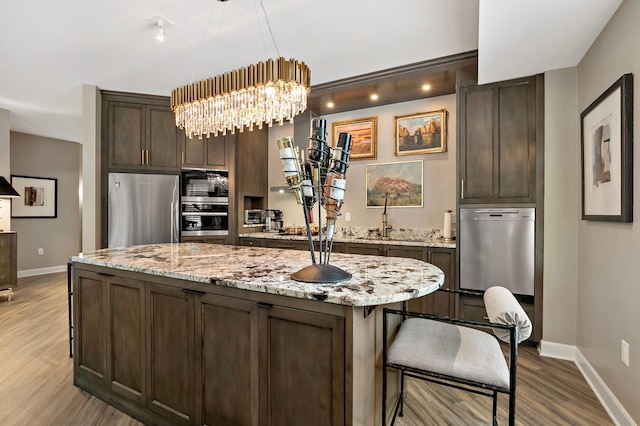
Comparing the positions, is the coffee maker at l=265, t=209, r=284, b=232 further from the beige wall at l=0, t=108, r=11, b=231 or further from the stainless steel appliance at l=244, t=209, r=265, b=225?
the beige wall at l=0, t=108, r=11, b=231

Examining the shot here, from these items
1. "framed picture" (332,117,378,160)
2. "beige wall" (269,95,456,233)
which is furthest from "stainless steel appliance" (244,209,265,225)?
"framed picture" (332,117,378,160)

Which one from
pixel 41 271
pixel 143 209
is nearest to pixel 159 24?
pixel 143 209

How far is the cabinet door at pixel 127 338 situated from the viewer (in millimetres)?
Result: 1944

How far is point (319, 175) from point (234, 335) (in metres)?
0.85

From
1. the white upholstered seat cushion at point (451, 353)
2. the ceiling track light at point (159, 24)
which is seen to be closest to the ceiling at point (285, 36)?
the ceiling track light at point (159, 24)

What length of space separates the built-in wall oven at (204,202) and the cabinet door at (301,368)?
3.34 metres

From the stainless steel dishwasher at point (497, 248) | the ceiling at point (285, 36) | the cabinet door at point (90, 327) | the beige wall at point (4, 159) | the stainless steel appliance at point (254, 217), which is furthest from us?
the stainless steel appliance at point (254, 217)

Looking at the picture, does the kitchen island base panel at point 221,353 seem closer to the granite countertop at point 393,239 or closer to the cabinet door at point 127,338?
the cabinet door at point 127,338

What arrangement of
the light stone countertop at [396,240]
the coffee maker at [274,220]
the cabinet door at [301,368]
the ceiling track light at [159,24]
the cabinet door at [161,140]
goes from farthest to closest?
the coffee maker at [274,220] → the cabinet door at [161,140] → the light stone countertop at [396,240] → the ceiling track light at [159,24] → the cabinet door at [301,368]

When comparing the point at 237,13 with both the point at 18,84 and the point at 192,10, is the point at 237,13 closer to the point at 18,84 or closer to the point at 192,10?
the point at 192,10

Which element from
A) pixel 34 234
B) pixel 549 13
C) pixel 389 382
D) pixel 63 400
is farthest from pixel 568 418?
pixel 34 234

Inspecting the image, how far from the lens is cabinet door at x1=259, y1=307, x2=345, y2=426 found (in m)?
1.32

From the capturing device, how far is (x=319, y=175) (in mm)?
1542

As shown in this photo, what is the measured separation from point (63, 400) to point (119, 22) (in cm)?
278
